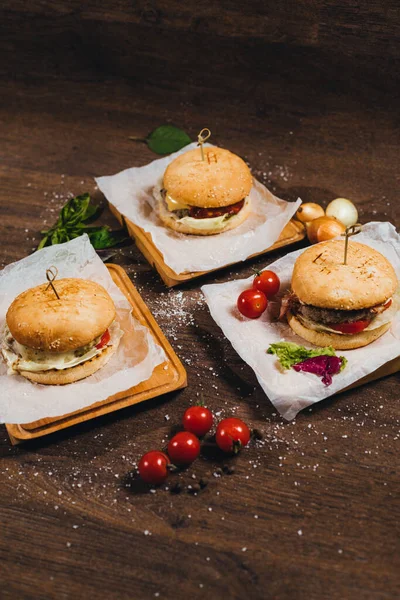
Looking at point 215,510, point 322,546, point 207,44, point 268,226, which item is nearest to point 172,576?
point 215,510

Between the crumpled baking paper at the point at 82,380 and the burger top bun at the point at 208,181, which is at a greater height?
the burger top bun at the point at 208,181

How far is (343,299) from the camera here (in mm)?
3443

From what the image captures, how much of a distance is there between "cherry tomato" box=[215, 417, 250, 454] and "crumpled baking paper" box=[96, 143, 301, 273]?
4.02 ft

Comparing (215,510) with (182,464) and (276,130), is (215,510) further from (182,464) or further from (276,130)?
(276,130)

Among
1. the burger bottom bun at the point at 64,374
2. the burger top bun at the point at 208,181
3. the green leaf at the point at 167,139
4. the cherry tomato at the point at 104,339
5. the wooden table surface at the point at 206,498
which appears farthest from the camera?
the green leaf at the point at 167,139

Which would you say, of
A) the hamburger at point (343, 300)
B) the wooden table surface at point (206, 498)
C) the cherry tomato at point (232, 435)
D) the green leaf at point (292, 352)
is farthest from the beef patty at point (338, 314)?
the cherry tomato at point (232, 435)

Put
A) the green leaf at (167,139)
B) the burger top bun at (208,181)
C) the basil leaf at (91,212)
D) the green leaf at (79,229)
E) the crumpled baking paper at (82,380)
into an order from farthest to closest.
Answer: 1. the green leaf at (167,139)
2. the basil leaf at (91,212)
3. the green leaf at (79,229)
4. the burger top bun at (208,181)
5. the crumpled baking paper at (82,380)

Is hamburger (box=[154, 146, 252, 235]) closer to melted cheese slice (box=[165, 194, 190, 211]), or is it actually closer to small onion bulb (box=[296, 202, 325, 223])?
melted cheese slice (box=[165, 194, 190, 211])

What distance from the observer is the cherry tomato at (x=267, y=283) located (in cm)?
386

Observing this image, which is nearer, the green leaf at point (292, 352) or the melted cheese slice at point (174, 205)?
the green leaf at point (292, 352)

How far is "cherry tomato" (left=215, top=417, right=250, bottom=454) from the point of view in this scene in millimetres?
3176

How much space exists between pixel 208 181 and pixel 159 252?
56 cm

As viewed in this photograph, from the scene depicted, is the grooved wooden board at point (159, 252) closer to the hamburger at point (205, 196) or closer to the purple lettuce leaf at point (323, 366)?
the hamburger at point (205, 196)

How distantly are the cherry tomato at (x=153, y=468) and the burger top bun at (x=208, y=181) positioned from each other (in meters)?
1.83
